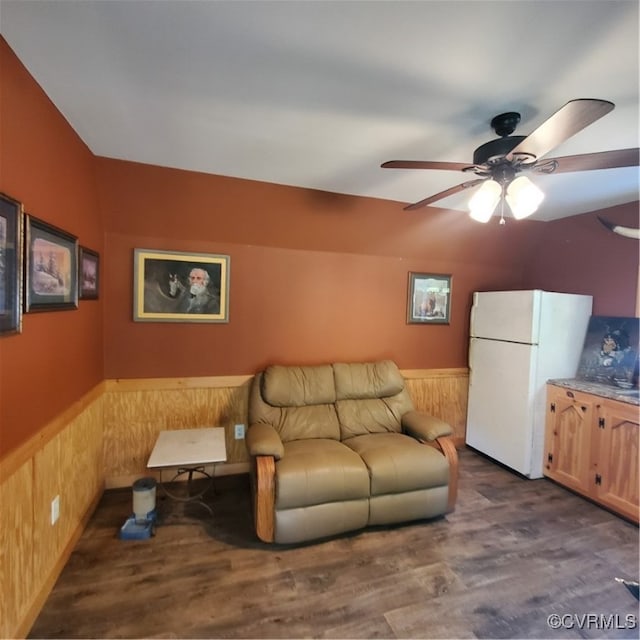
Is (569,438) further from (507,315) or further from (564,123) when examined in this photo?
(564,123)

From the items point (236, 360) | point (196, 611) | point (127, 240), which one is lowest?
point (196, 611)

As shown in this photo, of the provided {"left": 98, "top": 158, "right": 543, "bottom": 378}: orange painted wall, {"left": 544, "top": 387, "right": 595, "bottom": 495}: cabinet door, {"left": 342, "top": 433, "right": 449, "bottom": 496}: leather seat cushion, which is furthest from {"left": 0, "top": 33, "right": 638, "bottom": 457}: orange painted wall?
{"left": 342, "top": 433, "right": 449, "bottom": 496}: leather seat cushion

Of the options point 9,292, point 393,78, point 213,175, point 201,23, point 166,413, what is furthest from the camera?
point 166,413

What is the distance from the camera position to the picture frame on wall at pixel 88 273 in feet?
7.11

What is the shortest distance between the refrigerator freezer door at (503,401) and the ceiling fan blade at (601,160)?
1.84 meters

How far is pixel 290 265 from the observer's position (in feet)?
10.3

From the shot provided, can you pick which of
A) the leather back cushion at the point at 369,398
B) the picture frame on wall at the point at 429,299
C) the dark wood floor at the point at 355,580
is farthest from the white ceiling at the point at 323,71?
the dark wood floor at the point at 355,580

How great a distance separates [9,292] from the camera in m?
1.34

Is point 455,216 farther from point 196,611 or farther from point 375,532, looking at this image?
point 196,611

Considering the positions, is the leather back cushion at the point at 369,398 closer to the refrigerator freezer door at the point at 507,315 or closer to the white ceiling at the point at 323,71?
the refrigerator freezer door at the point at 507,315

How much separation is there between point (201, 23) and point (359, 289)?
2.42m

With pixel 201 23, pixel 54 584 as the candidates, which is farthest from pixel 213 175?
pixel 54 584
